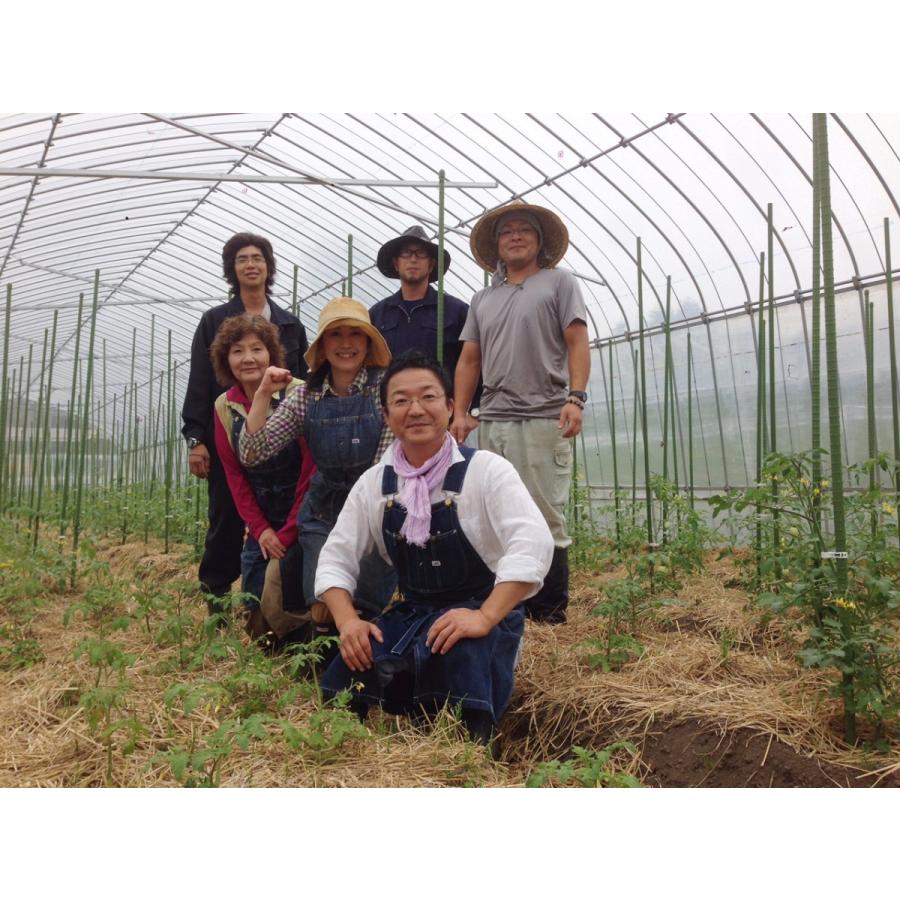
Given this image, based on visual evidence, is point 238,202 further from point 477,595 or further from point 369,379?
point 477,595

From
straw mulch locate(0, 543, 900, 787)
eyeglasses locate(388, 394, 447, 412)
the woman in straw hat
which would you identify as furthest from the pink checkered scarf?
straw mulch locate(0, 543, 900, 787)

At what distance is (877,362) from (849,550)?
3.98m

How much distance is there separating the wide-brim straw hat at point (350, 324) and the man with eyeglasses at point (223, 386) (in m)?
0.59

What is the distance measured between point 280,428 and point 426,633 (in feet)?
3.32

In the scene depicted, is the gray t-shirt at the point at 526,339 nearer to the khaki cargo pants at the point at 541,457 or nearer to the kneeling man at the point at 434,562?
the khaki cargo pants at the point at 541,457

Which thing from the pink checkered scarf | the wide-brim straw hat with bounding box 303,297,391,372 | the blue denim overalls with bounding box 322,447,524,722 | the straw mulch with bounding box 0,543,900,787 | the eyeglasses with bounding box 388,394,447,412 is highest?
the wide-brim straw hat with bounding box 303,297,391,372

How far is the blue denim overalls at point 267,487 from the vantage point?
304 centimetres

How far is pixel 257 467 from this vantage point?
3.03m

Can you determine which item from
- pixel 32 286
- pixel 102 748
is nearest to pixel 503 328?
pixel 102 748

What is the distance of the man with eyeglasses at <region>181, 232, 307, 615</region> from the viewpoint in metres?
3.29

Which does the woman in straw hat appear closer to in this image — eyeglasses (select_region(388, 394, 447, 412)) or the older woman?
the older woman

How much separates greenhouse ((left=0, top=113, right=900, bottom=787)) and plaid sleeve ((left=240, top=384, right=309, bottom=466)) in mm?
548

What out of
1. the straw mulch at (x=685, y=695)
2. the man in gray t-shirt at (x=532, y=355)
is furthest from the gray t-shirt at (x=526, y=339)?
the straw mulch at (x=685, y=695)

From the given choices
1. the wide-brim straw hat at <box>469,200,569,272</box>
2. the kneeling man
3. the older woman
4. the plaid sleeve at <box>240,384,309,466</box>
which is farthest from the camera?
the wide-brim straw hat at <box>469,200,569,272</box>
